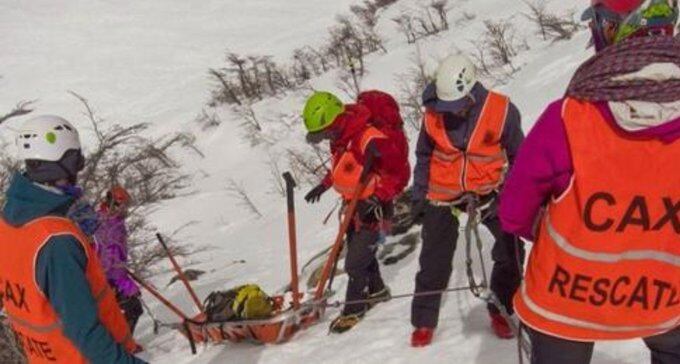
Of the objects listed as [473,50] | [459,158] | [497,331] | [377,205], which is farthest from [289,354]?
[473,50]

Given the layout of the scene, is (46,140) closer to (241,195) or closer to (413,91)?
(241,195)

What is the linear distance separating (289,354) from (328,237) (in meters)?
4.88

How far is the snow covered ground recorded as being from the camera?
4969 millimetres

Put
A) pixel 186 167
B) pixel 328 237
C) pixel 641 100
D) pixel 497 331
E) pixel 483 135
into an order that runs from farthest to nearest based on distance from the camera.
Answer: pixel 186 167 < pixel 328 237 < pixel 497 331 < pixel 483 135 < pixel 641 100

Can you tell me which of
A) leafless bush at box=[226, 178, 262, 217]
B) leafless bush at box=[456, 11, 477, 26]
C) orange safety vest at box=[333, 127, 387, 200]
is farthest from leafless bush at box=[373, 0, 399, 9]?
orange safety vest at box=[333, 127, 387, 200]

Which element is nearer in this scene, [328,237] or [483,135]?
[483,135]

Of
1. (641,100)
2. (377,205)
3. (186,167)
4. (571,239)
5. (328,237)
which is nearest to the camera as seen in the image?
(641,100)

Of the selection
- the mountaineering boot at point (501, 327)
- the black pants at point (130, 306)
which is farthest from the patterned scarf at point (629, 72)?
the black pants at point (130, 306)

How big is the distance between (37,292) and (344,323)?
9.44 feet

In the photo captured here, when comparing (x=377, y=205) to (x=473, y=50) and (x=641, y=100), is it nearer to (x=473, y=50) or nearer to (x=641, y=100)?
(x=641, y=100)

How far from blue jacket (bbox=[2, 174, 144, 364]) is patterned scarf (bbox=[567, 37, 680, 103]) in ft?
6.20

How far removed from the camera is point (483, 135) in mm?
3982

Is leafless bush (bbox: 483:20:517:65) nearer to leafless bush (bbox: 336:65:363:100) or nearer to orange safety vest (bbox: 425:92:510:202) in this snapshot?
leafless bush (bbox: 336:65:363:100)

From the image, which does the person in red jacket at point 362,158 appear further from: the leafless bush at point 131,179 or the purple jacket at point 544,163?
the leafless bush at point 131,179
